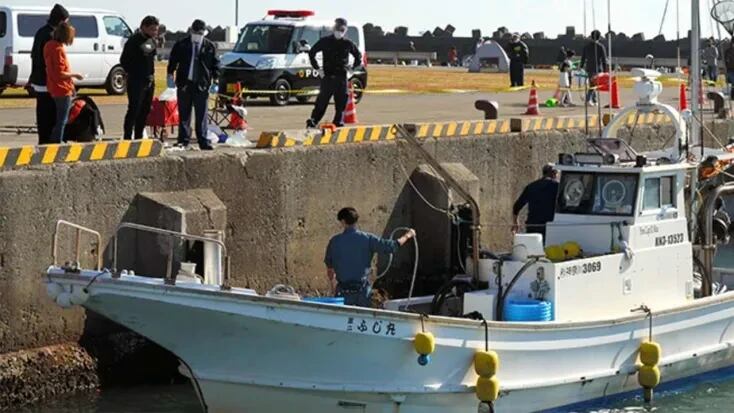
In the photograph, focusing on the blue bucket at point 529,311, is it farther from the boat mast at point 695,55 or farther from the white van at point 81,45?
the white van at point 81,45

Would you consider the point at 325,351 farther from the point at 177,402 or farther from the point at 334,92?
the point at 334,92

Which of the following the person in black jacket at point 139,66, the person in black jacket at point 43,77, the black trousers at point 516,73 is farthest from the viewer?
the black trousers at point 516,73

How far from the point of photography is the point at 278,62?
26984mm

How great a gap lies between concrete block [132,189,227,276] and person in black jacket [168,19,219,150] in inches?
83.5

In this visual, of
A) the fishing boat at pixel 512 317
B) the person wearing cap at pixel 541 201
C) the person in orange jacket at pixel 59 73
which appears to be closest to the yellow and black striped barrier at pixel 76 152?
the person in orange jacket at pixel 59 73

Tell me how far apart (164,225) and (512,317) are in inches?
127

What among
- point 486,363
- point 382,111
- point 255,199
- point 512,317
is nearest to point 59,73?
point 255,199

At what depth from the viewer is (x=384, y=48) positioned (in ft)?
225

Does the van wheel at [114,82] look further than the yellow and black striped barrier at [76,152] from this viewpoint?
Yes

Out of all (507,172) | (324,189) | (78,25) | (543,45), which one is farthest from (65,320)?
(543,45)

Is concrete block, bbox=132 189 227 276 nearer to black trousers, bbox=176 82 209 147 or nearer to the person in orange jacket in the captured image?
the person in orange jacket

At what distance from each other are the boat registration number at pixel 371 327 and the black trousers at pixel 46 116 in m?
4.62

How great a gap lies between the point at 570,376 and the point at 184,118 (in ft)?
17.8

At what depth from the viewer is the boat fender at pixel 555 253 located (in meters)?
13.8
